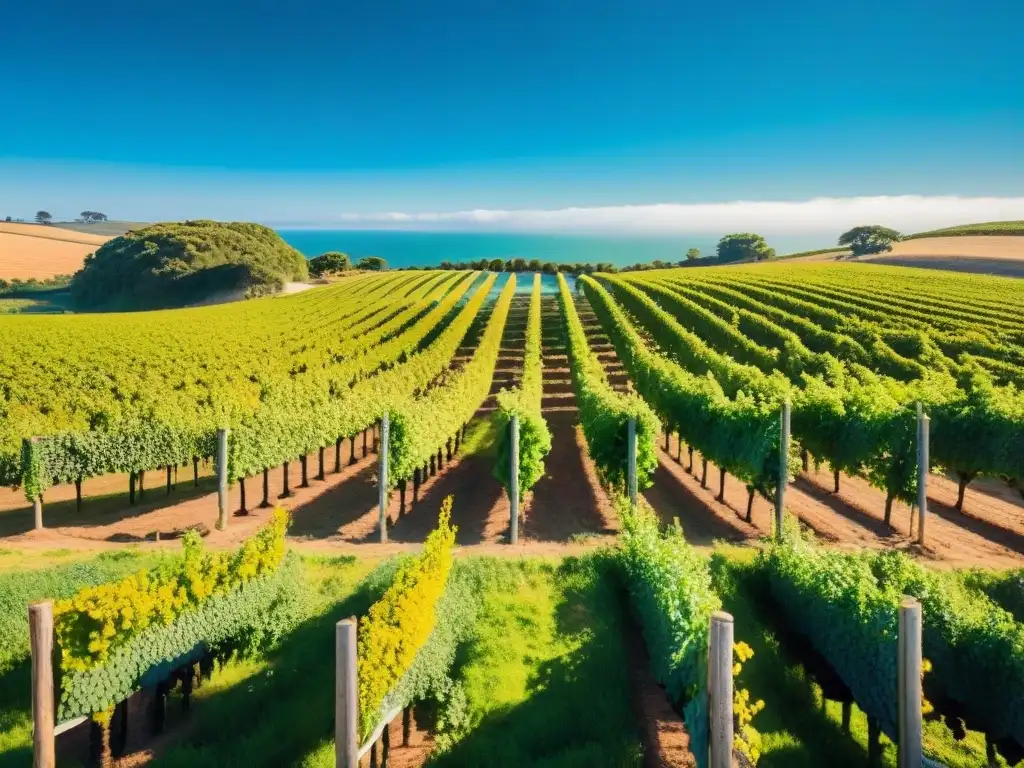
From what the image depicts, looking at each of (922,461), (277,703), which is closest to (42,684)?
(277,703)

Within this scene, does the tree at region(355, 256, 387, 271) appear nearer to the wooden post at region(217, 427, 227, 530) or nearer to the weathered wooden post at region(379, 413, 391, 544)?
the wooden post at region(217, 427, 227, 530)

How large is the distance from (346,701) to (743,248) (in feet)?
381

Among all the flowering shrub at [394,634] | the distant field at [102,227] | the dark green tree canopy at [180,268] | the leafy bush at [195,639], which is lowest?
the leafy bush at [195,639]

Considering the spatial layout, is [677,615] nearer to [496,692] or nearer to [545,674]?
[545,674]

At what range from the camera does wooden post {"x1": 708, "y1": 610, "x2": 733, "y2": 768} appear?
5.01m

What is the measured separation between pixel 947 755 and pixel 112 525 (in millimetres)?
15901

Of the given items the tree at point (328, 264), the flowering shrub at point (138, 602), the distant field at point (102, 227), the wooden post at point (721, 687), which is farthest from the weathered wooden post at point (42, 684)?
the distant field at point (102, 227)

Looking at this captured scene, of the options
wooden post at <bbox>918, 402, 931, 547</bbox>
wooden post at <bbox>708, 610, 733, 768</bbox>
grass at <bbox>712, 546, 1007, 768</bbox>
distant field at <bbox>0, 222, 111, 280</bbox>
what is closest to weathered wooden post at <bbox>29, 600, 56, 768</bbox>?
wooden post at <bbox>708, 610, 733, 768</bbox>

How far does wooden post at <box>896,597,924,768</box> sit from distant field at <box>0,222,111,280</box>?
10330 centimetres

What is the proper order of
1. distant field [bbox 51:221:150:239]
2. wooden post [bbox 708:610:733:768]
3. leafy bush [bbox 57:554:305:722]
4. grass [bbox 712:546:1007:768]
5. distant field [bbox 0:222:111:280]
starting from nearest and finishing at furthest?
wooden post [bbox 708:610:733:768] → leafy bush [bbox 57:554:305:722] → grass [bbox 712:546:1007:768] → distant field [bbox 0:222:111:280] → distant field [bbox 51:221:150:239]

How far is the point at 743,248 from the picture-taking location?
362 ft

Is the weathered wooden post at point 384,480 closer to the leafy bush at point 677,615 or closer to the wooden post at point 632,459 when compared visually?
the wooden post at point 632,459

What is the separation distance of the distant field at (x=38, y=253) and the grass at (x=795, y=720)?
101234 mm

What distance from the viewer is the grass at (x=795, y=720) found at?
630 centimetres
